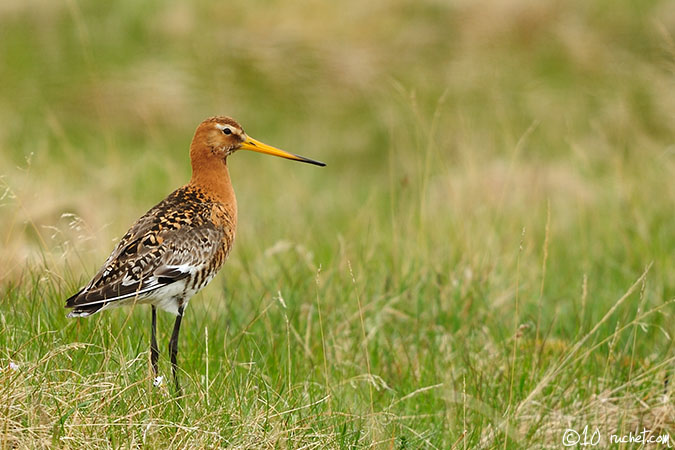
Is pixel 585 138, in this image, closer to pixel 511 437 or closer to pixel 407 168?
pixel 407 168

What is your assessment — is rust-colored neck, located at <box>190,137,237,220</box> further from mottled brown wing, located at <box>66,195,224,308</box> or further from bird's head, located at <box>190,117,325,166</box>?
mottled brown wing, located at <box>66,195,224,308</box>

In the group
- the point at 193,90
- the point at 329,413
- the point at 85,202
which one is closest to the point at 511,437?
the point at 329,413

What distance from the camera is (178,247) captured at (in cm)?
481

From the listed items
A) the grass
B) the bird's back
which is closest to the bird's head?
the bird's back

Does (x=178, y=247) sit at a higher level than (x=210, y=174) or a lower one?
lower

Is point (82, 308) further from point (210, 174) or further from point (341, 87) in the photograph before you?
point (341, 87)

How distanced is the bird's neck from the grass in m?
0.62

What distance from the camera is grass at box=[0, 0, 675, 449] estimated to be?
450 centimetres

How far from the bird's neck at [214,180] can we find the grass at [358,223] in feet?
2.03

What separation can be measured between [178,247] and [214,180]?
0.56 meters

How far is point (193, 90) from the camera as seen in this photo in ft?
43.3

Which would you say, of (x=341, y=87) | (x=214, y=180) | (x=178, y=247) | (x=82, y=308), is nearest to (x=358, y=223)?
(x=214, y=180)

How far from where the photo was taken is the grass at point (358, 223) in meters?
4.50

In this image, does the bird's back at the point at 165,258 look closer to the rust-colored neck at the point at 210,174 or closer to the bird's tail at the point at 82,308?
the bird's tail at the point at 82,308
